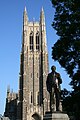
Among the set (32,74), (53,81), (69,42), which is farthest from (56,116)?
(32,74)

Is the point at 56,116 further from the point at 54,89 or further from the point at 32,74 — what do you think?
the point at 32,74

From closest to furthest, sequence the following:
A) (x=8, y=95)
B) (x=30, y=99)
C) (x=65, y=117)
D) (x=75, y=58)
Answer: (x=65, y=117)
(x=75, y=58)
(x=30, y=99)
(x=8, y=95)

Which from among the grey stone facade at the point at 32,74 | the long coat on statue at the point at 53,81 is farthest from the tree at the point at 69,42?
the grey stone facade at the point at 32,74

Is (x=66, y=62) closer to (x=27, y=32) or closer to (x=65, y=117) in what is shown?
(x=65, y=117)

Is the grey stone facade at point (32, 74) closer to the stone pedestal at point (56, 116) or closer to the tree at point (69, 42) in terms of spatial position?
the tree at point (69, 42)

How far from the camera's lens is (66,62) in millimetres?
17922

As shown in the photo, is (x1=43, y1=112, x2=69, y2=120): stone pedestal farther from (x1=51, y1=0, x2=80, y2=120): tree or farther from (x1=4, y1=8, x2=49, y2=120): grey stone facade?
(x1=4, y1=8, x2=49, y2=120): grey stone facade

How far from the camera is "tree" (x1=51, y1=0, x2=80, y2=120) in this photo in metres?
17.3

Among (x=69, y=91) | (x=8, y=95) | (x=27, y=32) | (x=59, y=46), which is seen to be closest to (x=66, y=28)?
(x=59, y=46)

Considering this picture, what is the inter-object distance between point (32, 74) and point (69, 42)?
198ft

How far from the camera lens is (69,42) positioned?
17641 mm

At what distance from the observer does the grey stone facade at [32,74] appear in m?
72.9

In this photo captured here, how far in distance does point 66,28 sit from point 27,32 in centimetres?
6522

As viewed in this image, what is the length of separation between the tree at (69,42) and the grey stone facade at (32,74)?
179 ft
